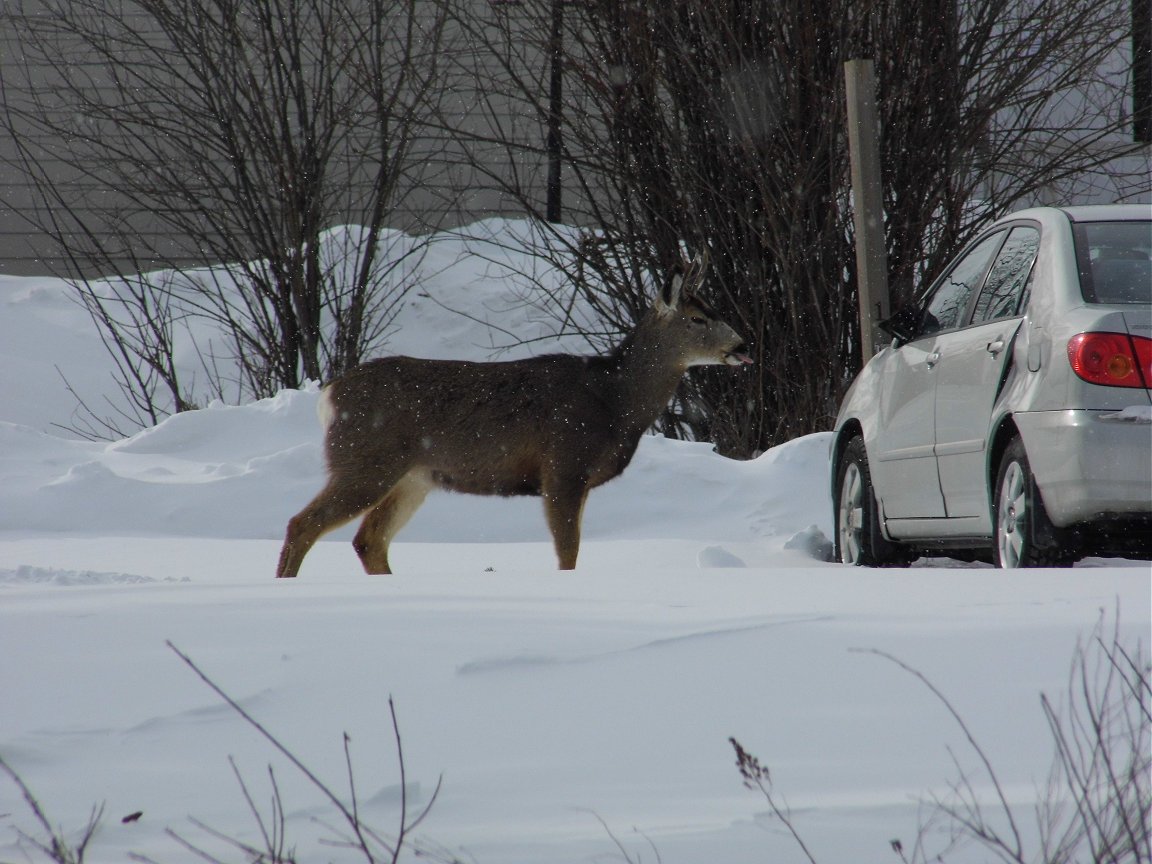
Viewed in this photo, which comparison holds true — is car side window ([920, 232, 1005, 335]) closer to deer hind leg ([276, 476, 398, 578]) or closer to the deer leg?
the deer leg

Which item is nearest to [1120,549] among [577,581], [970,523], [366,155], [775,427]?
[970,523]

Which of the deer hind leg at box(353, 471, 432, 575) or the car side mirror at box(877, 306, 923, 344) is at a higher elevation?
the car side mirror at box(877, 306, 923, 344)

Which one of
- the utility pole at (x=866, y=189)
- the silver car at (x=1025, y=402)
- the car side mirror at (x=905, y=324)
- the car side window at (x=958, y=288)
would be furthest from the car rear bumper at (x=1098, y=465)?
the utility pole at (x=866, y=189)

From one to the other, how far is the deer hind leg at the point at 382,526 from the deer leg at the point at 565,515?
0.68 meters

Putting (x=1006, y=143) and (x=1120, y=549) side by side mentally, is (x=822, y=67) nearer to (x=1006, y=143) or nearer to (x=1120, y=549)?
(x=1006, y=143)

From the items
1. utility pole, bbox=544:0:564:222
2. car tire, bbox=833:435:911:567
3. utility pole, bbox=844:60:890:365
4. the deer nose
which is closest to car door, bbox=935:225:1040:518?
car tire, bbox=833:435:911:567

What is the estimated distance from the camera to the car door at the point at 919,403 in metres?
6.52

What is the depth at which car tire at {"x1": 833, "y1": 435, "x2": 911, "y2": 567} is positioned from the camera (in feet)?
24.2

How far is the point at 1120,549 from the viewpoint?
529 cm

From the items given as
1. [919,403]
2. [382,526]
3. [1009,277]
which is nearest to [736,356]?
[919,403]

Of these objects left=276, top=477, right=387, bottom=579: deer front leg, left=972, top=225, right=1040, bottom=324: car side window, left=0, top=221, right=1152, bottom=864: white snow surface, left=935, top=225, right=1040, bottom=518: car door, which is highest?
left=972, top=225, right=1040, bottom=324: car side window

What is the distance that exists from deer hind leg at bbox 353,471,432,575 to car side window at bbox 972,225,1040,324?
3176 millimetres

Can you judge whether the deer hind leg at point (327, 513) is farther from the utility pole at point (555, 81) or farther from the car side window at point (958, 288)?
the utility pole at point (555, 81)

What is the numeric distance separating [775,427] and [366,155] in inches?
185
